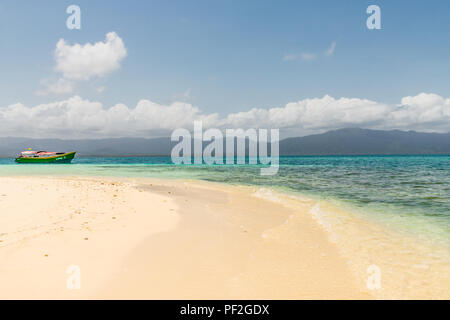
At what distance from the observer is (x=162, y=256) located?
22.3ft

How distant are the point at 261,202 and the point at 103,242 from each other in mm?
10837

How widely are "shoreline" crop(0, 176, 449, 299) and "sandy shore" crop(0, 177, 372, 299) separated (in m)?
0.03

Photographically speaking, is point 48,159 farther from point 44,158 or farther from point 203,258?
point 203,258

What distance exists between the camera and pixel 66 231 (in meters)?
8.45

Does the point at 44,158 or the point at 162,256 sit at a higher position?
the point at 44,158

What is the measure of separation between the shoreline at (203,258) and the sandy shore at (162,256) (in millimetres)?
25
